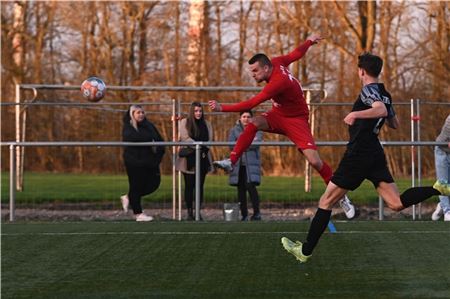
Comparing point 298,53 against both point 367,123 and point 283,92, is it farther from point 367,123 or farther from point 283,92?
point 367,123

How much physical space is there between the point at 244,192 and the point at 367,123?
27.4 feet

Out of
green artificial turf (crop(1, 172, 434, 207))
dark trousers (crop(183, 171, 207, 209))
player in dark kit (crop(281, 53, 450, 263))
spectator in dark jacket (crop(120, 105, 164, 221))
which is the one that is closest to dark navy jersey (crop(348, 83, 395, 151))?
player in dark kit (crop(281, 53, 450, 263))

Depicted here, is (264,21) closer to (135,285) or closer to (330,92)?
(330,92)

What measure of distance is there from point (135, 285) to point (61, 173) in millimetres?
19765

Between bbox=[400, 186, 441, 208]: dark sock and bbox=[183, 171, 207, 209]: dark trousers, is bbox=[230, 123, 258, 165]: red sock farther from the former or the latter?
bbox=[183, 171, 207, 209]: dark trousers

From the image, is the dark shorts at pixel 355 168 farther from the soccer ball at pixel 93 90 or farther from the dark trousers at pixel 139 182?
the dark trousers at pixel 139 182

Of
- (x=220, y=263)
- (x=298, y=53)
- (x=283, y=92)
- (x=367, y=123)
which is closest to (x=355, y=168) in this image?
(x=367, y=123)

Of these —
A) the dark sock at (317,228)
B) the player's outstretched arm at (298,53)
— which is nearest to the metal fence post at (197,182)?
the player's outstretched arm at (298,53)

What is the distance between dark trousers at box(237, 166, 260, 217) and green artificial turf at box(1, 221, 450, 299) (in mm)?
3375

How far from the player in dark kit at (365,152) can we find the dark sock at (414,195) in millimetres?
101

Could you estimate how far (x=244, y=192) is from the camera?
18.0 meters

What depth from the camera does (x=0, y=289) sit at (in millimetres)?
8820

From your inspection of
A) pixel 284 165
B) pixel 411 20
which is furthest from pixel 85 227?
pixel 411 20

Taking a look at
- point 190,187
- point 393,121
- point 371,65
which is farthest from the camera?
point 190,187
